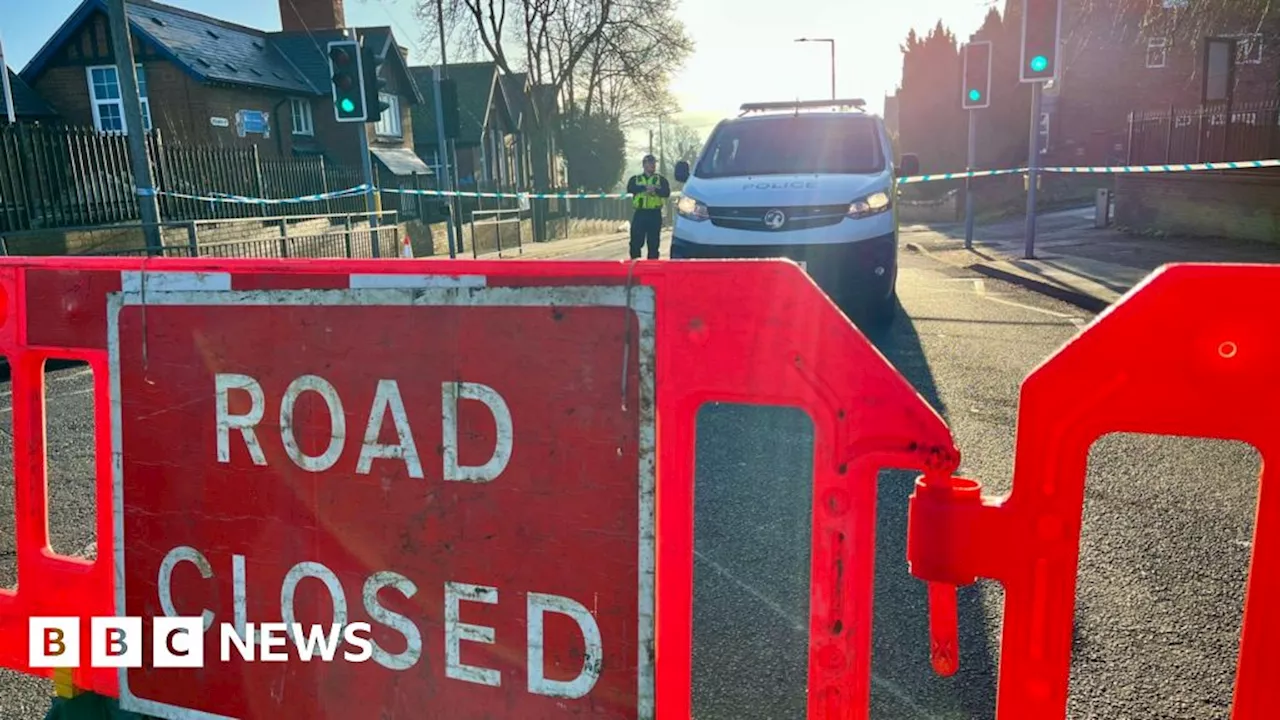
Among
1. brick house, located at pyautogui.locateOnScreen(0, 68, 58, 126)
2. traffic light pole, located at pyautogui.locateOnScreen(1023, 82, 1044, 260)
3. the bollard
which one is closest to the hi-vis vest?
traffic light pole, located at pyautogui.locateOnScreen(1023, 82, 1044, 260)

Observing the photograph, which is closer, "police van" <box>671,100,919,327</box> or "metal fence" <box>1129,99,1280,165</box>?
"police van" <box>671,100,919,327</box>

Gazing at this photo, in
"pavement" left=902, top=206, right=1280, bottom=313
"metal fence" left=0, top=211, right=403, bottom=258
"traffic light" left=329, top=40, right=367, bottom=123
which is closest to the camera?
"pavement" left=902, top=206, right=1280, bottom=313

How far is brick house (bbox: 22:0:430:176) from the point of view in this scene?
26328mm

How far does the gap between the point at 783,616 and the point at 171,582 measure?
6.19ft

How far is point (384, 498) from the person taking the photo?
1.92m

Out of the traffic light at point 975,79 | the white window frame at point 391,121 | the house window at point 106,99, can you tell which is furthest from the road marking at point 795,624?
the white window frame at point 391,121

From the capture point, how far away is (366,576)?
1.95 m

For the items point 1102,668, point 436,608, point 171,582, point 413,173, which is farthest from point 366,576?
point 413,173

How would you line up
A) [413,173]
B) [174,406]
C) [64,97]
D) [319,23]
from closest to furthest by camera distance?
[174,406] → [64,97] → [413,173] → [319,23]

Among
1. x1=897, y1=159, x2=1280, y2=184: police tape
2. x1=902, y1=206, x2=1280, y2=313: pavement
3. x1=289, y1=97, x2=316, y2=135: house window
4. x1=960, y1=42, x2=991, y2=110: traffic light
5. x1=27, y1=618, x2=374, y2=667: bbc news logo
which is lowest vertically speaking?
x1=902, y1=206, x2=1280, y2=313: pavement

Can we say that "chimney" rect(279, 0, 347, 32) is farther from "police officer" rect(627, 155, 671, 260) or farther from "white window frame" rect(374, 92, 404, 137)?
"police officer" rect(627, 155, 671, 260)

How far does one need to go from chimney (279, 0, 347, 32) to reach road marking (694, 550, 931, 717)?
35433 millimetres

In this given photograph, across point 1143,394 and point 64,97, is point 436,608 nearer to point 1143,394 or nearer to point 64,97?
point 1143,394


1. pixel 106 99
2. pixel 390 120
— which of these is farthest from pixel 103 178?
pixel 390 120
